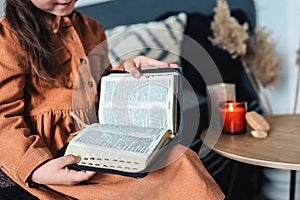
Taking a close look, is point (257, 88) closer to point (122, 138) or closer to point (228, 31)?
point (228, 31)

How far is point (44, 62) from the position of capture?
78 cm

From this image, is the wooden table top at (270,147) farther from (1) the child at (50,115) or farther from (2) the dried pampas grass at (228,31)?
(2) the dried pampas grass at (228,31)

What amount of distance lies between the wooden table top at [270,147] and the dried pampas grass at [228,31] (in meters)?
0.34

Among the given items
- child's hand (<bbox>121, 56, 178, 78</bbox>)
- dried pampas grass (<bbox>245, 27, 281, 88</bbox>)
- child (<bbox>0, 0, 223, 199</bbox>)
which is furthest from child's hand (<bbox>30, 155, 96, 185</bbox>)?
dried pampas grass (<bbox>245, 27, 281, 88</bbox>)

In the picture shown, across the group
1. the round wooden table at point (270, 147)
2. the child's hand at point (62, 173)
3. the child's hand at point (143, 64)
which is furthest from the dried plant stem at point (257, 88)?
the child's hand at point (62, 173)

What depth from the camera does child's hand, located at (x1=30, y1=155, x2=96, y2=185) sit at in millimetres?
657

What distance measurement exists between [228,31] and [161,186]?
0.73 m

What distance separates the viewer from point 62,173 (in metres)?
0.66

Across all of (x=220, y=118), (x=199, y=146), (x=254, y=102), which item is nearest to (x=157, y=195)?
(x=220, y=118)

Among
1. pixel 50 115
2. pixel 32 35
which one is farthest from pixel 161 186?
pixel 32 35

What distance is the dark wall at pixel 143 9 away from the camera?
59.6 inches

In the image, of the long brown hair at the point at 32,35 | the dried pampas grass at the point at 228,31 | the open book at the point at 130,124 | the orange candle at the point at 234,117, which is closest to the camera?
the open book at the point at 130,124

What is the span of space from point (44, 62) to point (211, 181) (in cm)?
40

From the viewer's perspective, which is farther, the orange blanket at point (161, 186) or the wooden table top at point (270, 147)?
the wooden table top at point (270, 147)
